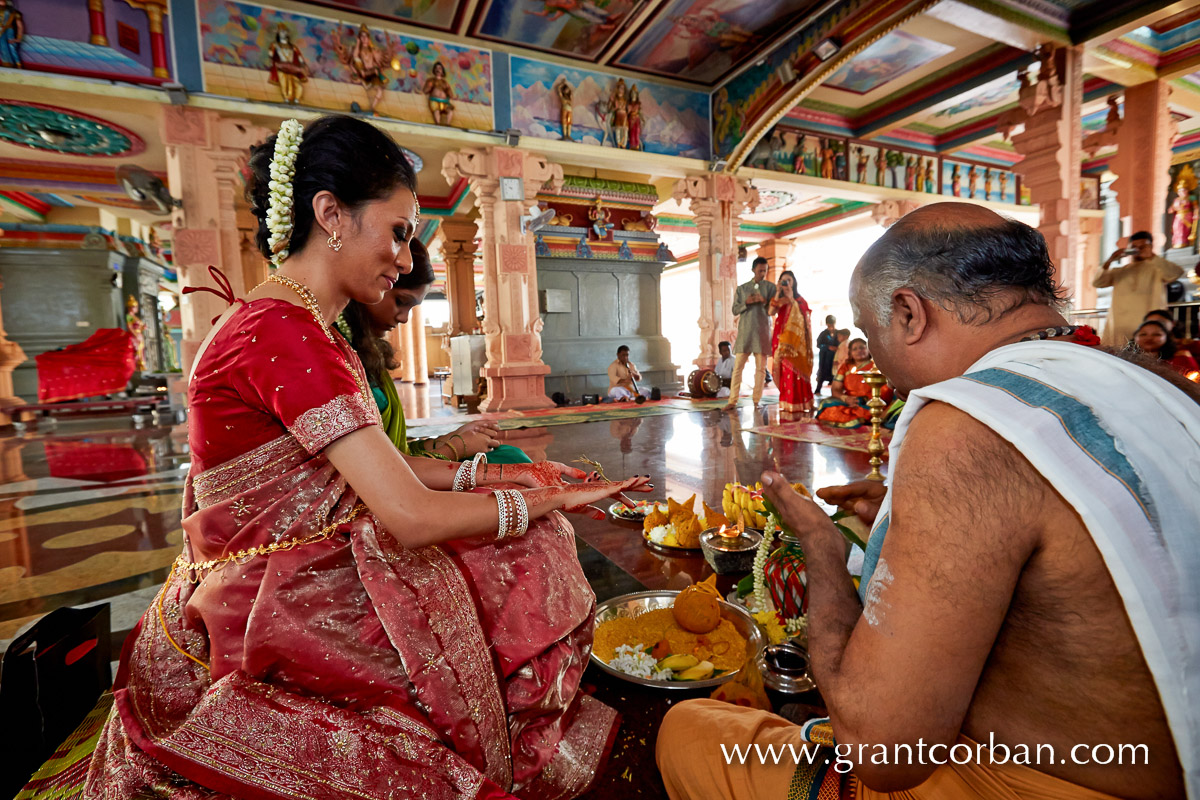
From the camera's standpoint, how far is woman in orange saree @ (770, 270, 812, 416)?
6.96 metres

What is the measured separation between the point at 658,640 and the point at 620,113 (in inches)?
373

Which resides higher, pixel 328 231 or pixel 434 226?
pixel 434 226

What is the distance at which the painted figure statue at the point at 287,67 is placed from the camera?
24.2ft

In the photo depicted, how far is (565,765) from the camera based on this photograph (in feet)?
4.16

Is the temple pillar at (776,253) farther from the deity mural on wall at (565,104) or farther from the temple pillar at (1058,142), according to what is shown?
the deity mural on wall at (565,104)

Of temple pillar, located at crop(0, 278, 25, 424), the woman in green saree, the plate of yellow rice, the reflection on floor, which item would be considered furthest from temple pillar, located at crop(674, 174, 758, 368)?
temple pillar, located at crop(0, 278, 25, 424)

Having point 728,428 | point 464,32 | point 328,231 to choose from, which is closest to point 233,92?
point 464,32

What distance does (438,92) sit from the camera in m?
8.23

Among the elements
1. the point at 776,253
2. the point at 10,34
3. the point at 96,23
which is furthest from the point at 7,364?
the point at 776,253

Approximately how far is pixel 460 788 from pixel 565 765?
32 cm

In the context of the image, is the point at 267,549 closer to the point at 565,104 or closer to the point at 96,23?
the point at 96,23

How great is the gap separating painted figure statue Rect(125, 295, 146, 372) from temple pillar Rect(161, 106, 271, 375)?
6632 millimetres

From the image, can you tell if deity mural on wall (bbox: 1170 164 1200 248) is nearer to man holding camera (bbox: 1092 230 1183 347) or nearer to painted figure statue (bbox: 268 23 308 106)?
man holding camera (bbox: 1092 230 1183 347)

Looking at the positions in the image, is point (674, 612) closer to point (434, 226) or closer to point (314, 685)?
point (314, 685)
